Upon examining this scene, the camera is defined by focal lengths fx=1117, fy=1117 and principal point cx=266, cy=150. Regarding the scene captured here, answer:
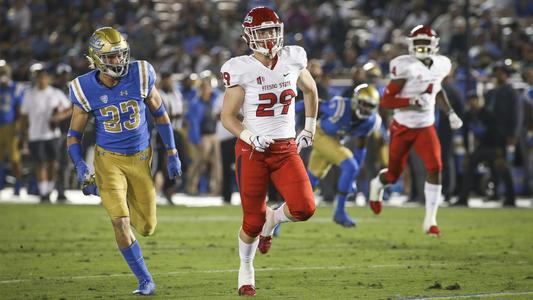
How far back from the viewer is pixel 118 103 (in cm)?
779

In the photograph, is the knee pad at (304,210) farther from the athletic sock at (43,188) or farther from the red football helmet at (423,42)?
the athletic sock at (43,188)

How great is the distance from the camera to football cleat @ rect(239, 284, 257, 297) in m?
7.52

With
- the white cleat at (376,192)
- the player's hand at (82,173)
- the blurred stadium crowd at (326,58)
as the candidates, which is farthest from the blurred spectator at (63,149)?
the player's hand at (82,173)

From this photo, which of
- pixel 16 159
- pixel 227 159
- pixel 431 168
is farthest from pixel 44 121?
pixel 431 168

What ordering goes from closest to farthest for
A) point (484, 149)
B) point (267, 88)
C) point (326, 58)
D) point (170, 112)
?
point (267, 88), point (170, 112), point (484, 149), point (326, 58)

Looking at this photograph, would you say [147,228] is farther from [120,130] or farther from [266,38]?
[266,38]

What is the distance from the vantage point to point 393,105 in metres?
11.4

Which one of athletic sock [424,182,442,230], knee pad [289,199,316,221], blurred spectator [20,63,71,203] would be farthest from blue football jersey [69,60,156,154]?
blurred spectator [20,63,71,203]

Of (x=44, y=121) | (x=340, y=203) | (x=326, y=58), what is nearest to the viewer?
(x=340, y=203)

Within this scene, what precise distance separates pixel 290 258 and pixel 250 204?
249cm

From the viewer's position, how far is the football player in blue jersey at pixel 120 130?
302 inches

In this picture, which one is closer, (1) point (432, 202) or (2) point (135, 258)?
(2) point (135, 258)

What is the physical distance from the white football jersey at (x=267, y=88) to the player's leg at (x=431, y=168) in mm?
3712

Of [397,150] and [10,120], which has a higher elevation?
[397,150]
